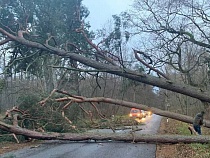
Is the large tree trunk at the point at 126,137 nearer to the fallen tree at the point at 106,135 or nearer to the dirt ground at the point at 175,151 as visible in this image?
the fallen tree at the point at 106,135

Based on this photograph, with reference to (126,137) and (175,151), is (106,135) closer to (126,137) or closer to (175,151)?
(126,137)

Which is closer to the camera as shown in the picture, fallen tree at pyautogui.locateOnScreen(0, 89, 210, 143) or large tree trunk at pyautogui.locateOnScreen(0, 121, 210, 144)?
fallen tree at pyautogui.locateOnScreen(0, 89, 210, 143)

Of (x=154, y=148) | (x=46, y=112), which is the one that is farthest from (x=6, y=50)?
(x=154, y=148)

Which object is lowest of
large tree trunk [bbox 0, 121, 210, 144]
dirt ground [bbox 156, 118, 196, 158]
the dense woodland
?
dirt ground [bbox 156, 118, 196, 158]

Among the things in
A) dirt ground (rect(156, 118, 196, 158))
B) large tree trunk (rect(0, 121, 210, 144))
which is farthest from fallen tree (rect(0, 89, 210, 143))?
dirt ground (rect(156, 118, 196, 158))

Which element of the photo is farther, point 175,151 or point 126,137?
point 126,137

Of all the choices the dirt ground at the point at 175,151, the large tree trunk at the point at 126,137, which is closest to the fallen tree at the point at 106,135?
the large tree trunk at the point at 126,137

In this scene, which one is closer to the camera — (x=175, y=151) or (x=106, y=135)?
(x=175, y=151)

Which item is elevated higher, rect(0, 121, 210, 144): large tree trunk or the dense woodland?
the dense woodland

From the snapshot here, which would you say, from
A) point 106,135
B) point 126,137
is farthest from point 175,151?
point 106,135

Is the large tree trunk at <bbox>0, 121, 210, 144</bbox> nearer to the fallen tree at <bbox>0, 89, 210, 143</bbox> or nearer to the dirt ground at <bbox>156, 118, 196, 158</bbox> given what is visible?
the fallen tree at <bbox>0, 89, 210, 143</bbox>

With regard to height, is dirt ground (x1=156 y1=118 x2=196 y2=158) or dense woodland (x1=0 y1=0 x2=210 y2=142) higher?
dense woodland (x1=0 y1=0 x2=210 y2=142)

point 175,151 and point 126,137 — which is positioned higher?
point 126,137

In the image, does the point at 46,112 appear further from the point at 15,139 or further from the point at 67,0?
the point at 67,0
